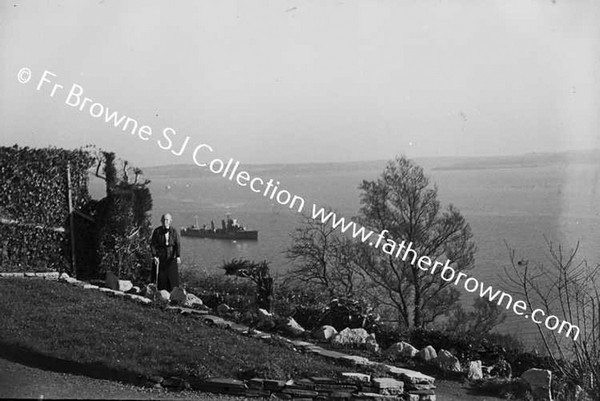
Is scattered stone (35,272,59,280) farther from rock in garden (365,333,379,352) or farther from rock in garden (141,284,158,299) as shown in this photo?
rock in garden (365,333,379,352)

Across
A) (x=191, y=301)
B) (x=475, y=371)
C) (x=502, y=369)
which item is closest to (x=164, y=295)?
(x=191, y=301)

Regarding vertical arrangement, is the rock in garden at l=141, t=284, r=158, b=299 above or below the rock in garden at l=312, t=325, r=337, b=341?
below

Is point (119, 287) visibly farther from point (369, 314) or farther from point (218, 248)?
point (369, 314)

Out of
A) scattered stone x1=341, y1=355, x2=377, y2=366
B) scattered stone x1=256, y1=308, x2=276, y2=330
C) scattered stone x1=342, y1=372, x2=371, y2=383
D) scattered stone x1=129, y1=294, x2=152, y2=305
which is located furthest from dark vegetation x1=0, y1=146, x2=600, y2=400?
scattered stone x1=342, y1=372, x2=371, y2=383

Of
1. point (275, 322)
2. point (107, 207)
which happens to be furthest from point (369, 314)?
point (107, 207)

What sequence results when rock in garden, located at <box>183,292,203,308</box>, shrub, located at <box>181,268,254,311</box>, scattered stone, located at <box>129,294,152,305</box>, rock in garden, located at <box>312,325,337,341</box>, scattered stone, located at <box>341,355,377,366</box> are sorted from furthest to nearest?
shrub, located at <box>181,268,254,311</box>, rock in garden, located at <box>183,292,203,308</box>, scattered stone, located at <box>129,294,152,305</box>, rock in garden, located at <box>312,325,337,341</box>, scattered stone, located at <box>341,355,377,366</box>

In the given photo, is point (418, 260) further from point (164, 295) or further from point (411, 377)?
point (411, 377)
